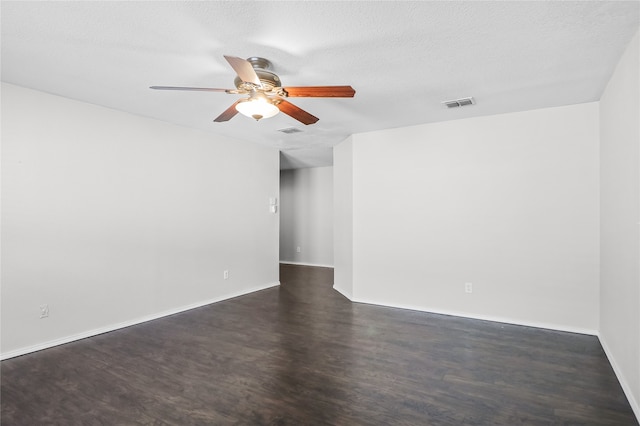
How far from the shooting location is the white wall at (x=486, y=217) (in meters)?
3.51

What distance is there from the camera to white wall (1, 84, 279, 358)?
300 cm

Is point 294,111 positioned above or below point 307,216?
above

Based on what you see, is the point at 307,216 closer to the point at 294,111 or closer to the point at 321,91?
the point at 294,111

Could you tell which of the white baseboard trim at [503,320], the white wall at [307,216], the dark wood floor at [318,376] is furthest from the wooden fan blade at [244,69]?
the white wall at [307,216]

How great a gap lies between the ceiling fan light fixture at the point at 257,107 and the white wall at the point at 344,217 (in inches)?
96.4

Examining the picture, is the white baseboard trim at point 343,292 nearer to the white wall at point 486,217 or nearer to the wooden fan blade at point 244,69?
the white wall at point 486,217

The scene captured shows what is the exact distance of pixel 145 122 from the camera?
3.96 metres

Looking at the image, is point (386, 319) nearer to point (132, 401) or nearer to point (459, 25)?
point (132, 401)

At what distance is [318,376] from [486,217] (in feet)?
8.99

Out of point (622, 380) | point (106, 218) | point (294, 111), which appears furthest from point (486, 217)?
point (106, 218)

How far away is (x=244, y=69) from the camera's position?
6.50 feet

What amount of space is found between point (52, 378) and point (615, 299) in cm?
455

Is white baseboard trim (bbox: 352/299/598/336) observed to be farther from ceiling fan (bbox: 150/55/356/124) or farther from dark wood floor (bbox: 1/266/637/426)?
ceiling fan (bbox: 150/55/356/124)

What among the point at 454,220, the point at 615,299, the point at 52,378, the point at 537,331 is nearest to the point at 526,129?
the point at 454,220
